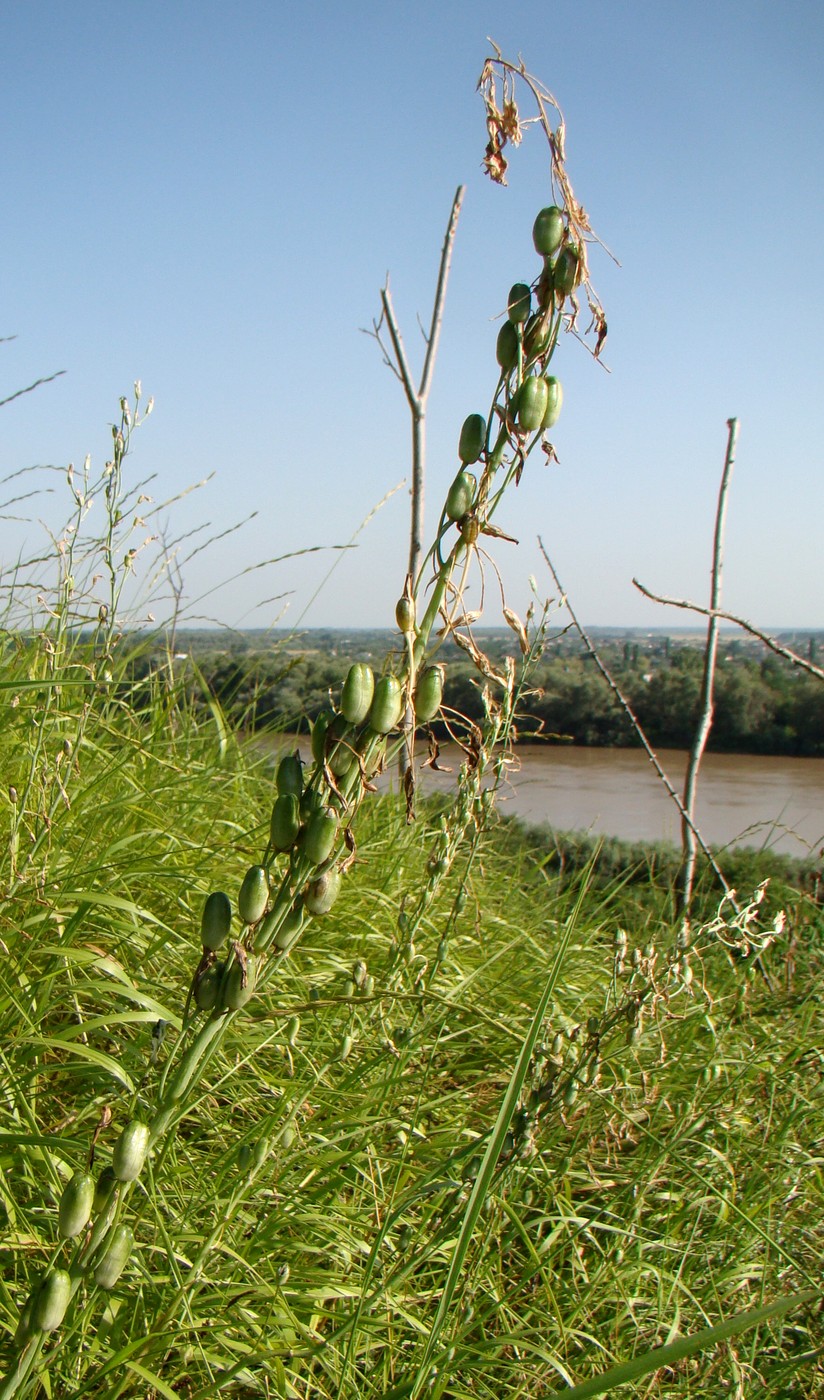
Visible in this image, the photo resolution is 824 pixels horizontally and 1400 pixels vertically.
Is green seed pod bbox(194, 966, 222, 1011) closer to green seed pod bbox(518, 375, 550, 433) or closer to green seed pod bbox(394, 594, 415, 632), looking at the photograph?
green seed pod bbox(394, 594, 415, 632)

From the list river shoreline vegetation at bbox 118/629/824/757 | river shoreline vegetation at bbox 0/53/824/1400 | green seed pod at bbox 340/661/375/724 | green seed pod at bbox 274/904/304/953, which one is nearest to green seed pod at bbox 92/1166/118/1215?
river shoreline vegetation at bbox 0/53/824/1400

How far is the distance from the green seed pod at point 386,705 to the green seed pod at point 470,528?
0.08 meters

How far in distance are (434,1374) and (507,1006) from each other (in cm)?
92

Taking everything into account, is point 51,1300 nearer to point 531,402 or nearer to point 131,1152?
point 131,1152

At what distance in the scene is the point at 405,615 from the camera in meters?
0.46

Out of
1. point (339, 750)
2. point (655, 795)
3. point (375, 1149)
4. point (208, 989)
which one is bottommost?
point (655, 795)

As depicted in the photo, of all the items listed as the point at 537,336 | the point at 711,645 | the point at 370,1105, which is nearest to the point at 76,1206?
the point at 537,336

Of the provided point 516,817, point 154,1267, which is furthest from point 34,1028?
point 516,817

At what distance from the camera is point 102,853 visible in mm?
1474

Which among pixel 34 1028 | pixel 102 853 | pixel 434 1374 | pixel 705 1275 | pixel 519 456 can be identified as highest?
pixel 519 456

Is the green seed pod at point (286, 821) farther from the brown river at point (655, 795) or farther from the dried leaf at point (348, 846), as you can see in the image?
the brown river at point (655, 795)

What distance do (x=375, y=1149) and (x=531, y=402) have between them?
3.63 ft

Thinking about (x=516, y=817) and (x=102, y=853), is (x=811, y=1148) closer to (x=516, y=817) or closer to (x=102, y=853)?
(x=102, y=853)

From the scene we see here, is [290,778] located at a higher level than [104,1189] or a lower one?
higher
